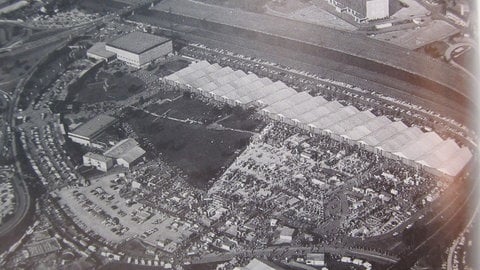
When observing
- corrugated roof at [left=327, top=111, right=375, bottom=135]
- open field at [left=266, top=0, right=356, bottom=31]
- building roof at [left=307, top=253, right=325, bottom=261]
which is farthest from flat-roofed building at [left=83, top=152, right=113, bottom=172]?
open field at [left=266, top=0, right=356, bottom=31]

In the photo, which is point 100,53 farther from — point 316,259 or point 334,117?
point 316,259

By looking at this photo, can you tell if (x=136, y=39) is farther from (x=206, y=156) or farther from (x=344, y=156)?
(x=344, y=156)

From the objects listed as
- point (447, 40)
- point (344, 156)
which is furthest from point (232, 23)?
point (344, 156)

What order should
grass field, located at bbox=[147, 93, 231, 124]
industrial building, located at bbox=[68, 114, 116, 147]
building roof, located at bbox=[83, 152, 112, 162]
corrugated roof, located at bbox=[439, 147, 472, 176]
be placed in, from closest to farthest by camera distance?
corrugated roof, located at bbox=[439, 147, 472, 176] < building roof, located at bbox=[83, 152, 112, 162] < industrial building, located at bbox=[68, 114, 116, 147] < grass field, located at bbox=[147, 93, 231, 124]

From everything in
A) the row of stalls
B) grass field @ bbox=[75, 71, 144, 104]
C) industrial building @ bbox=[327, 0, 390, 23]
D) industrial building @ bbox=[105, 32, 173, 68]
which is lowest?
grass field @ bbox=[75, 71, 144, 104]

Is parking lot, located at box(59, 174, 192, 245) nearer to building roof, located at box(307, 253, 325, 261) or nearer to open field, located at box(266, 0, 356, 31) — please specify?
building roof, located at box(307, 253, 325, 261)

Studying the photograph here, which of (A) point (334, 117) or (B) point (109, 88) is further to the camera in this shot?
(B) point (109, 88)

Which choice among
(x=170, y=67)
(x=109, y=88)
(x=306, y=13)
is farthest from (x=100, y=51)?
(x=306, y=13)
